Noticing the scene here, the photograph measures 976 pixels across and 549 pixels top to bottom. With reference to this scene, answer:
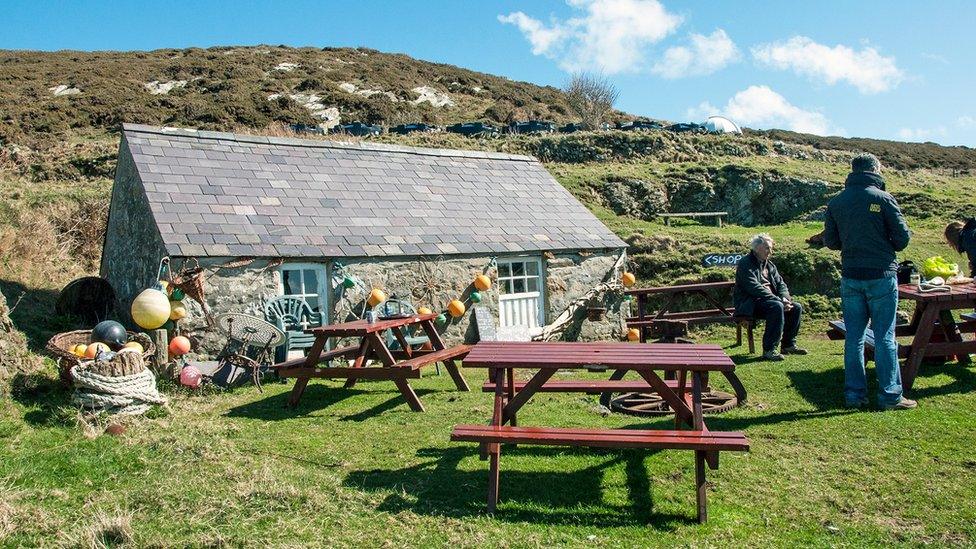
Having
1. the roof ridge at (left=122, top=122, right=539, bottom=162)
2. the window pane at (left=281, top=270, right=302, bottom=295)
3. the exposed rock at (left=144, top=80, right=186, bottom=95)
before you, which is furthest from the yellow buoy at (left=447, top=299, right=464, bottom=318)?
the exposed rock at (left=144, top=80, right=186, bottom=95)

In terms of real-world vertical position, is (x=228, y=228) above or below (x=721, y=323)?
above

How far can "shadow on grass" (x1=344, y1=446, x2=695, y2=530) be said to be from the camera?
4.38 m

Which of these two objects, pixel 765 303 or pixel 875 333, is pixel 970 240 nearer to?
pixel 765 303

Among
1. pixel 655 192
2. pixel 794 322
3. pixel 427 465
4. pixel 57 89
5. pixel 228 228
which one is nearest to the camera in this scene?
pixel 427 465

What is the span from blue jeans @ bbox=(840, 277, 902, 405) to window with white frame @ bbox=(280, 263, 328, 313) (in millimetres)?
7308

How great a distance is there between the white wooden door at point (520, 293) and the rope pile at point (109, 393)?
669 cm

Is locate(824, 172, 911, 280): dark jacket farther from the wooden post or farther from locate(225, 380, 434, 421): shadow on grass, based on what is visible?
the wooden post

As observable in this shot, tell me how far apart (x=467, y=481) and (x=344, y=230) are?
280 inches

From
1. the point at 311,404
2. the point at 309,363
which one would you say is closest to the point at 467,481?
the point at 309,363

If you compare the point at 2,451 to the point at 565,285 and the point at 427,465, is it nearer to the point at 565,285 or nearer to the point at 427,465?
the point at 427,465

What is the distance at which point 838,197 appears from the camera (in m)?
6.75

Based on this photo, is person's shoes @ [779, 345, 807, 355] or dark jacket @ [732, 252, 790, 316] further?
person's shoes @ [779, 345, 807, 355]

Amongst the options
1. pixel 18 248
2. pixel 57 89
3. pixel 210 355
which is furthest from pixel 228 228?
pixel 57 89

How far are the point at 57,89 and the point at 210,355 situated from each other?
3680cm
